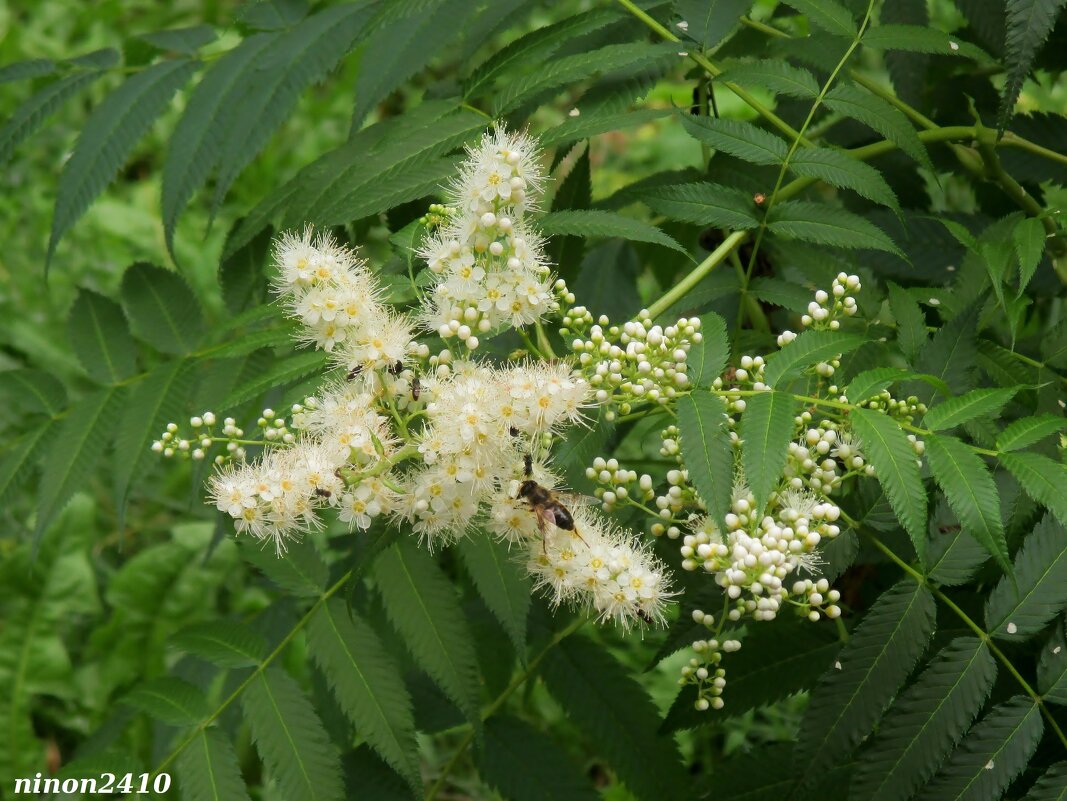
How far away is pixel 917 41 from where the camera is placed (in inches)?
96.1

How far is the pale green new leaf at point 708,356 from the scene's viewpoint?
1922 millimetres

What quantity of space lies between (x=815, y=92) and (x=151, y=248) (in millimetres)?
4713

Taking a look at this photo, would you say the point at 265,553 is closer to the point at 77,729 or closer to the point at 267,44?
the point at 267,44

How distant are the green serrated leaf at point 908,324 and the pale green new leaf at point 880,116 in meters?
0.28

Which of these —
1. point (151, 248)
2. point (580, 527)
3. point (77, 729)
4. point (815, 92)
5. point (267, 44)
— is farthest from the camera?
point (151, 248)

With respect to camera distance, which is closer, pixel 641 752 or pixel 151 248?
pixel 641 752

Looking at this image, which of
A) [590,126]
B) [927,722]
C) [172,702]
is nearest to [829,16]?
[590,126]

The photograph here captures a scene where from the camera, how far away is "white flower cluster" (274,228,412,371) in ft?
6.20

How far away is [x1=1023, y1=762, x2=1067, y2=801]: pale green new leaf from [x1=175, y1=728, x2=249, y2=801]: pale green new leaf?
5.06 feet

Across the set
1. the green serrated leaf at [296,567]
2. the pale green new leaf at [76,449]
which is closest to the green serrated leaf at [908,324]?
the green serrated leaf at [296,567]

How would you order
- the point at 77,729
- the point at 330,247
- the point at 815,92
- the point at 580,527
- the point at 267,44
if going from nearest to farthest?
the point at 580,527 < the point at 330,247 < the point at 815,92 < the point at 267,44 < the point at 77,729

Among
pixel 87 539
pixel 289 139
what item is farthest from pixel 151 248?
pixel 87 539

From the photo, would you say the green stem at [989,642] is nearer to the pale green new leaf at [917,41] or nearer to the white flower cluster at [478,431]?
the white flower cluster at [478,431]

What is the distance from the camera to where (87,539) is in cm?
472
